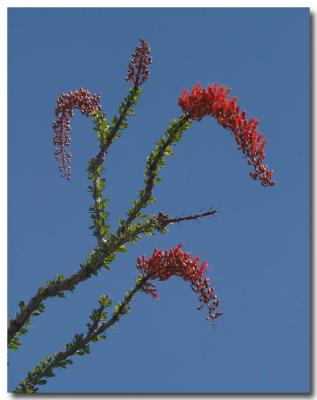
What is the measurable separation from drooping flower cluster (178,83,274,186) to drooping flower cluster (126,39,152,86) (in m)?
0.68

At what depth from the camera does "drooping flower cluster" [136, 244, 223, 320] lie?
7.83 metres

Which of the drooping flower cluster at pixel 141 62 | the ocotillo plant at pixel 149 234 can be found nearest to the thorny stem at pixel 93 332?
the ocotillo plant at pixel 149 234

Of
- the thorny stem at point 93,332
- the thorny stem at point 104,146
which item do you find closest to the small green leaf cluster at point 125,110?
the thorny stem at point 104,146

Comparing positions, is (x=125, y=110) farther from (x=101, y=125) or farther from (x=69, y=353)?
(x=69, y=353)

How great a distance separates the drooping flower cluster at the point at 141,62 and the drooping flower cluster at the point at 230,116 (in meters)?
0.68

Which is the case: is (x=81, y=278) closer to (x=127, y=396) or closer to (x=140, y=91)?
(x=127, y=396)

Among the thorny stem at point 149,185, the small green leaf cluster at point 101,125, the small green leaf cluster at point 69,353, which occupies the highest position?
the small green leaf cluster at point 101,125

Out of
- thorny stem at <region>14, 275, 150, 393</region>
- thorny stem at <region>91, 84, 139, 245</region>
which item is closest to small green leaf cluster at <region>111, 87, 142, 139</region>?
thorny stem at <region>91, 84, 139, 245</region>

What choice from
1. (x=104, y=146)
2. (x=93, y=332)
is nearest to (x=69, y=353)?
(x=93, y=332)

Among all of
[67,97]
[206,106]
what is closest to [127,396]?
[206,106]

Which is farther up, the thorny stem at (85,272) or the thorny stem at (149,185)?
the thorny stem at (149,185)

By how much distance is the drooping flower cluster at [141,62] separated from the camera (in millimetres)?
8633

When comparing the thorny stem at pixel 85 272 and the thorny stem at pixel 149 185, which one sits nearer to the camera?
the thorny stem at pixel 85 272

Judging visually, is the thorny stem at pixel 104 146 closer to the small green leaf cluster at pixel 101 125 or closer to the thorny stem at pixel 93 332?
the small green leaf cluster at pixel 101 125
